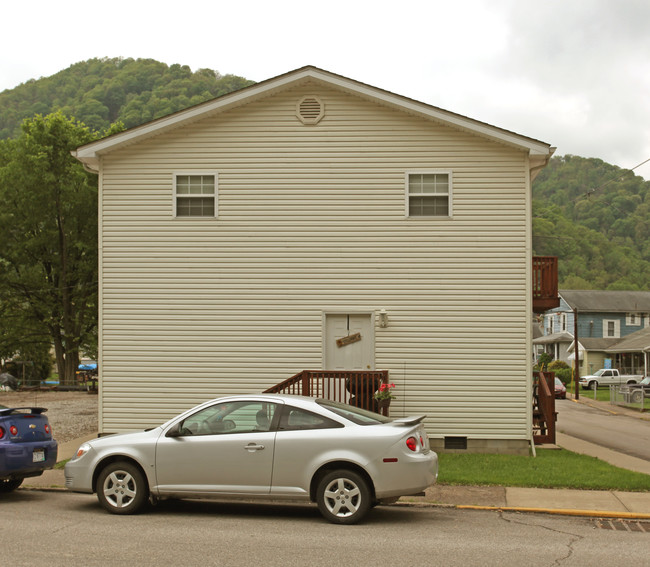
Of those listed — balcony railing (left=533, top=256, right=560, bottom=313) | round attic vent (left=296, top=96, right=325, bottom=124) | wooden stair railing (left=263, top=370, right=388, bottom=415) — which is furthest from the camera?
balcony railing (left=533, top=256, right=560, bottom=313)

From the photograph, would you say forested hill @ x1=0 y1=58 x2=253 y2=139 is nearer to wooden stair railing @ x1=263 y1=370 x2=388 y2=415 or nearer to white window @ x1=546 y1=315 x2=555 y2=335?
white window @ x1=546 y1=315 x2=555 y2=335

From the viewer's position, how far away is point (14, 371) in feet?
183

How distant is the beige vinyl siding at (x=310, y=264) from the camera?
610 inches

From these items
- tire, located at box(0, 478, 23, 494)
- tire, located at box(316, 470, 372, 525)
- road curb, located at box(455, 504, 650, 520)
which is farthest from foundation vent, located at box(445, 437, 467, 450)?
tire, located at box(0, 478, 23, 494)

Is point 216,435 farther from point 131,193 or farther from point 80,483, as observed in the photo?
point 131,193

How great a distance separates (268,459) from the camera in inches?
355

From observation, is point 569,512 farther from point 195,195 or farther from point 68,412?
point 68,412

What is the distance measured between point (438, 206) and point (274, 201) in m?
3.29

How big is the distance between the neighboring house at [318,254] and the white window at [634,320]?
175 ft

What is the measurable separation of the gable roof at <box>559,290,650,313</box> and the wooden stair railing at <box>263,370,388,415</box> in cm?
5196

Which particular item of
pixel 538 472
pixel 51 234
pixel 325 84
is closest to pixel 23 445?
pixel 538 472

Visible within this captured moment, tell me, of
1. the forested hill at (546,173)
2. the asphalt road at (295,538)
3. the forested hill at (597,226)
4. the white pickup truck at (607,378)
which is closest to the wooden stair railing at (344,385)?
the asphalt road at (295,538)

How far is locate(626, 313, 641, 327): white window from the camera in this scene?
212ft

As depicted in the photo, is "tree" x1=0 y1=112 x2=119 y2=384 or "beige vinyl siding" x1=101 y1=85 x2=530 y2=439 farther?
"tree" x1=0 y1=112 x2=119 y2=384
